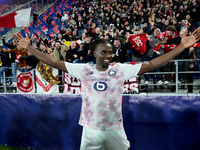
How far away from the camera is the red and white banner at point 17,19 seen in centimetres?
586

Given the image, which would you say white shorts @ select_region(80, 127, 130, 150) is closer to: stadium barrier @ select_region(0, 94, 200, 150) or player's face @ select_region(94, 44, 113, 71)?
player's face @ select_region(94, 44, 113, 71)

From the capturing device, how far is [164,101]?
3.88 m

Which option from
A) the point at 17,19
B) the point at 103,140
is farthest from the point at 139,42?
the point at 103,140

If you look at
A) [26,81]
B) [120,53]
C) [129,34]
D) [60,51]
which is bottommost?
[26,81]

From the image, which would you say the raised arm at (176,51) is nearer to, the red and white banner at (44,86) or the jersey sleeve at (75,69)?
the jersey sleeve at (75,69)

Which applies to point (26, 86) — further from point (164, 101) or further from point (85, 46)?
point (164, 101)

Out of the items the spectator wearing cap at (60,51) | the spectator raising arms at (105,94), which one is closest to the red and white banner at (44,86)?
the spectator wearing cap at (60,51)

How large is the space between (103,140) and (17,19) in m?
4.86

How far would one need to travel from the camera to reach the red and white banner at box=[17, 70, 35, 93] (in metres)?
6.24

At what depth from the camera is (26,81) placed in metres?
6.29

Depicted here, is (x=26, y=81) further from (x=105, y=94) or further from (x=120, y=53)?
(x=105, y=94)

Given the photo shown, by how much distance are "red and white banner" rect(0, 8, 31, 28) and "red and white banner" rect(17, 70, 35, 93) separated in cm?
133

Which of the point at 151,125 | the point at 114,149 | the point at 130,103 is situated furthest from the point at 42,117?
the point at 114,149

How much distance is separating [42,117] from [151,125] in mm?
2156
